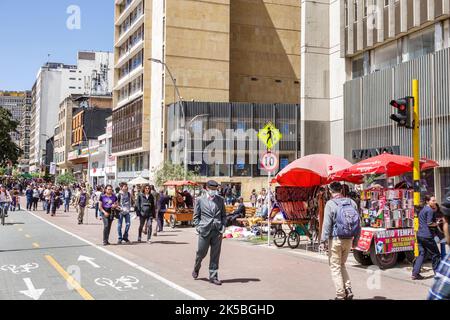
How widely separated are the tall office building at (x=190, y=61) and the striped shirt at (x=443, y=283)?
145ft

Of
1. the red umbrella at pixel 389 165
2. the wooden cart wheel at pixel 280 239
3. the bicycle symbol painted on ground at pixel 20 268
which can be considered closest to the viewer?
the bicycle symbol painted on ground at pixel 20 268

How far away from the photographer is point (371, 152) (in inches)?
982

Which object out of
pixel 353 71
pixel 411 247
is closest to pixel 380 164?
pixel 411 247

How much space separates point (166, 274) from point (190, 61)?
143 ft

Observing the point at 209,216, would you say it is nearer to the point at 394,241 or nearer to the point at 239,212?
the point at 394,241

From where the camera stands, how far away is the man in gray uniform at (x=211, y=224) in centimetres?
987

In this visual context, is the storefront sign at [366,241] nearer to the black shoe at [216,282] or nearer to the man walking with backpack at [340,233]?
the man walking with backpack at [340,233]

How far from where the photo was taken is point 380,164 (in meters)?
13.1

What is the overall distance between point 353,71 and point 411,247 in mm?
17106

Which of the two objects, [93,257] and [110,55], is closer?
[93,257]

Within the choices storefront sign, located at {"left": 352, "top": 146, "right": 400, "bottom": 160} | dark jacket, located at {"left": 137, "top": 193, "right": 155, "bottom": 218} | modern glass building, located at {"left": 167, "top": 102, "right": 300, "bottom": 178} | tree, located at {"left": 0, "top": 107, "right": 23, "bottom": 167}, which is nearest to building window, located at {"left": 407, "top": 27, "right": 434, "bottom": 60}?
storefront sign, located at {"left": 352, "top": 146, "right": 400, "bottom": 160}

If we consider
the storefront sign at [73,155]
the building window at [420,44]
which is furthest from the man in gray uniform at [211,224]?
the storefront sign at [73,155]
